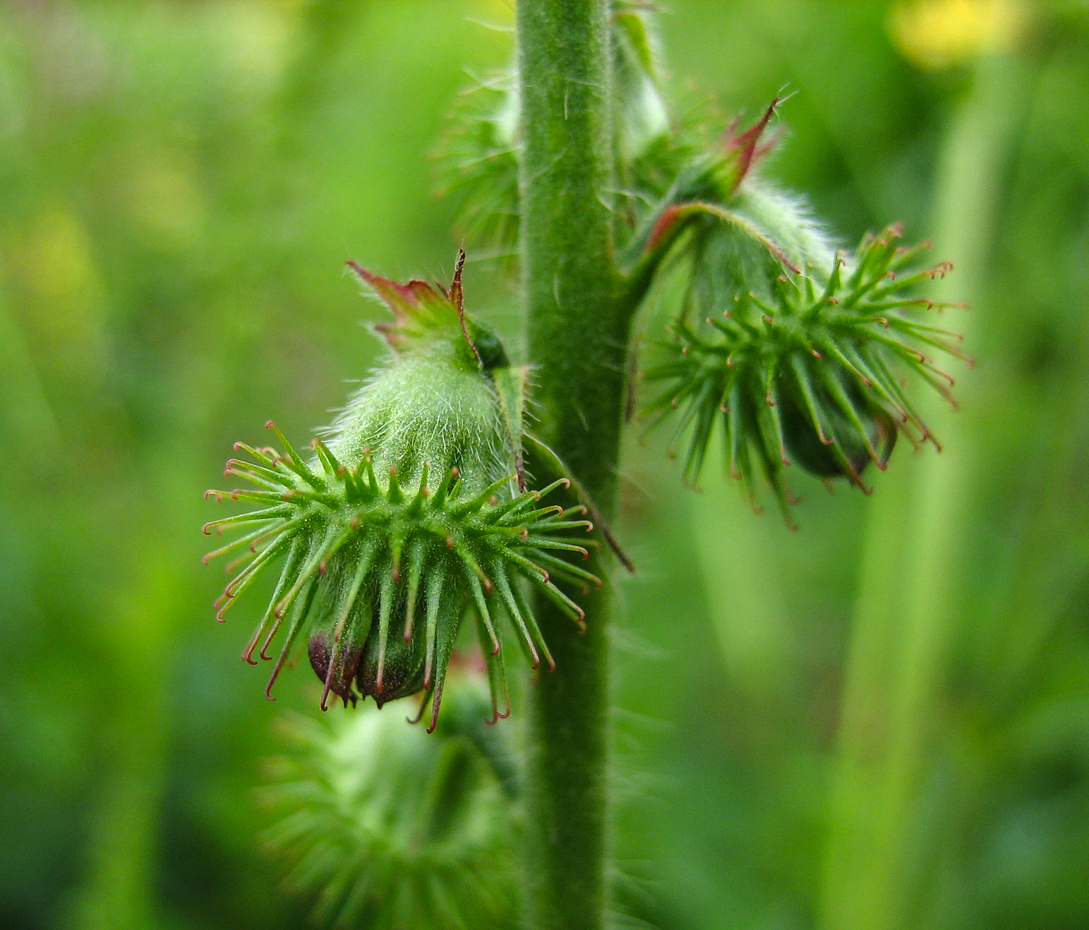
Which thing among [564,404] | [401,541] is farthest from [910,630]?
[401,541]

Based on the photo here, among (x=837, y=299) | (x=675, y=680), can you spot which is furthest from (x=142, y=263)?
(x=837, y=299)

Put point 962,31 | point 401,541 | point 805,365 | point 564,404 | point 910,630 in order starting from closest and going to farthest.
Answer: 1. point 401,541
2. point 805,365
3. point 564,404
4. point 910,630
5. point 962,31

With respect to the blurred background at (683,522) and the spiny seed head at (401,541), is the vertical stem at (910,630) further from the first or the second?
the spiny seed head at (401,541)

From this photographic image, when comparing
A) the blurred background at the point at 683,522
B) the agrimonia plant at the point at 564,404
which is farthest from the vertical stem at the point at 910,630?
the agrimonia plant at the point at 564,404

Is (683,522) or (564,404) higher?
(564,404)

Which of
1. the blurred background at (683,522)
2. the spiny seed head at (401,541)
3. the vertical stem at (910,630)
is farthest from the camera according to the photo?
the blurred background at (683,522)

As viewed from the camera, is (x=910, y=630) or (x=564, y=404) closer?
(x=564, y=404)

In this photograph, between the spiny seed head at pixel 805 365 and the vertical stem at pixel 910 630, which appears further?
the vertical stem at pixel 910 630

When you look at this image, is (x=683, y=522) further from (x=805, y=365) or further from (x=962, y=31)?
(x=805, y=365)
